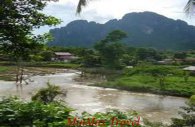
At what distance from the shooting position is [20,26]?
625 cm

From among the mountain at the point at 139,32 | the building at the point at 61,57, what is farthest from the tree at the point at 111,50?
the mountain at the point at 139,32

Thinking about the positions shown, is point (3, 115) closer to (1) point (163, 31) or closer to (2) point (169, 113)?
(2) point (169, 113)

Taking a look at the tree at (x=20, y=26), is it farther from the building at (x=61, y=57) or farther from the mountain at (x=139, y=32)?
the mountain at (x=139, y=32)

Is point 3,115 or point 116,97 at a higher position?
point 3,115

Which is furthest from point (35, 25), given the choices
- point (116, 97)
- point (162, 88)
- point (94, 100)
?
point (162, 88)

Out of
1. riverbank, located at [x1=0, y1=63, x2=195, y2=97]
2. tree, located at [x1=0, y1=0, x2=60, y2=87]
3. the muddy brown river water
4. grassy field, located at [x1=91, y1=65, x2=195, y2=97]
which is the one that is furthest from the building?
tree, located at [x1=0, y1=0, x2=60, y2=87]

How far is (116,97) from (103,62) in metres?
22.6

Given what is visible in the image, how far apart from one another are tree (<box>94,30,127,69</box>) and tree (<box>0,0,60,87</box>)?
4191 centimetres

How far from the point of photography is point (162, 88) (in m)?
31.1

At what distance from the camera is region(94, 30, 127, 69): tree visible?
4859 cm

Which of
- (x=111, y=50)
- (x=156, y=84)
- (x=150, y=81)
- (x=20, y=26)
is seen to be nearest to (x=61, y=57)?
(x=111, y=50)

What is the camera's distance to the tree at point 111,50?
4859 cm

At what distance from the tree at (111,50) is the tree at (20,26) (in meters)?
41.9

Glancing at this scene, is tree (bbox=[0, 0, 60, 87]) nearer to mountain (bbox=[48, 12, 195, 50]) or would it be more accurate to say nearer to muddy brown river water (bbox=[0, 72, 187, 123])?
muddy brown river water (bbox=[0, 72, 187, 123])
